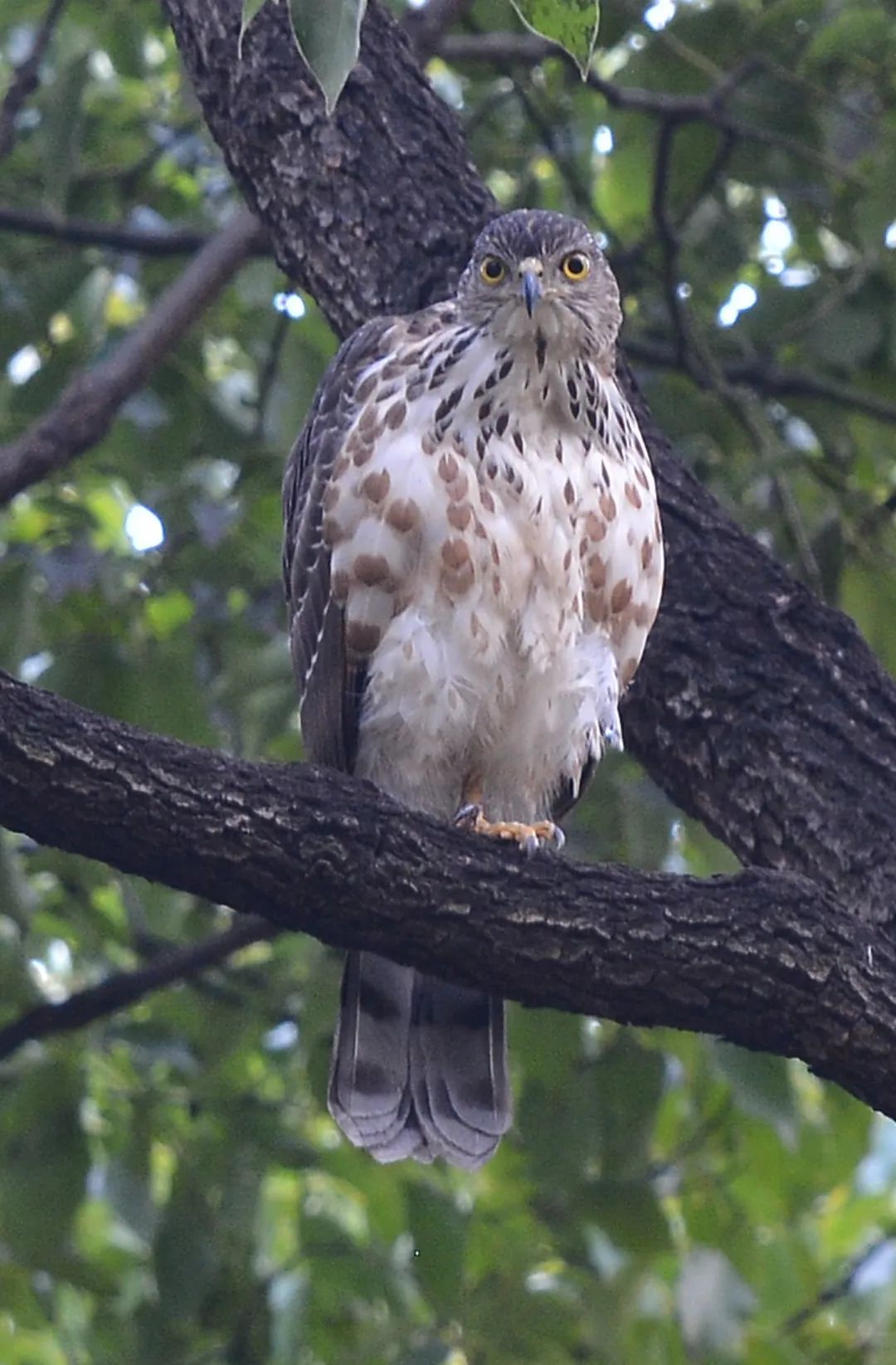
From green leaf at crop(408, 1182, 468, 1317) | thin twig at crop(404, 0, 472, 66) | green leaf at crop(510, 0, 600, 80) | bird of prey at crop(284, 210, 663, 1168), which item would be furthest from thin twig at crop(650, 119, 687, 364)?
green leaf at crop(510, 0, 600, 80)

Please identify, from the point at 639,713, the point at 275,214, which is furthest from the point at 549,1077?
the point at 275,214

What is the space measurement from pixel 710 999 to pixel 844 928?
0.74ft

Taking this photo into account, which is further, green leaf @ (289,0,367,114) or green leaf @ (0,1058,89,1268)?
green leaf @ (0,1058,89,1268)

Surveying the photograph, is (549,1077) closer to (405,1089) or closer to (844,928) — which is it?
(405,1089)

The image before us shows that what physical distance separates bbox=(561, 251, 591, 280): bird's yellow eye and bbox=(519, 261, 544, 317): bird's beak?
5.3 inches

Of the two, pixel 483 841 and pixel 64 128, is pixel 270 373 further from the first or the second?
pixel 483 841

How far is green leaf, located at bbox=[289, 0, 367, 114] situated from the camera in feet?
6.02

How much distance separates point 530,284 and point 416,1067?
4.85 ft

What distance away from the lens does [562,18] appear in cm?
187

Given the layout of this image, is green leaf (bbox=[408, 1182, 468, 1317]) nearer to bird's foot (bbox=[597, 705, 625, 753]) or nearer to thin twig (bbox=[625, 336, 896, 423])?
bird's foot (bbox=[597, 705, 625, 753])

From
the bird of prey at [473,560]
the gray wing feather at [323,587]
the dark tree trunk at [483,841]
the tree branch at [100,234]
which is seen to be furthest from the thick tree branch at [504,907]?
the tree branch at [100,234]

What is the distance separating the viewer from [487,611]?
351 centimetres

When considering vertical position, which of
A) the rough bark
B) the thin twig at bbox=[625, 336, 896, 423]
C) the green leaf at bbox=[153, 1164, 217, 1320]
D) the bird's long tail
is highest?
the rough bark

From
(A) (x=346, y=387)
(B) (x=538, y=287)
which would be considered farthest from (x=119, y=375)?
(B) (x=538, y=287)
